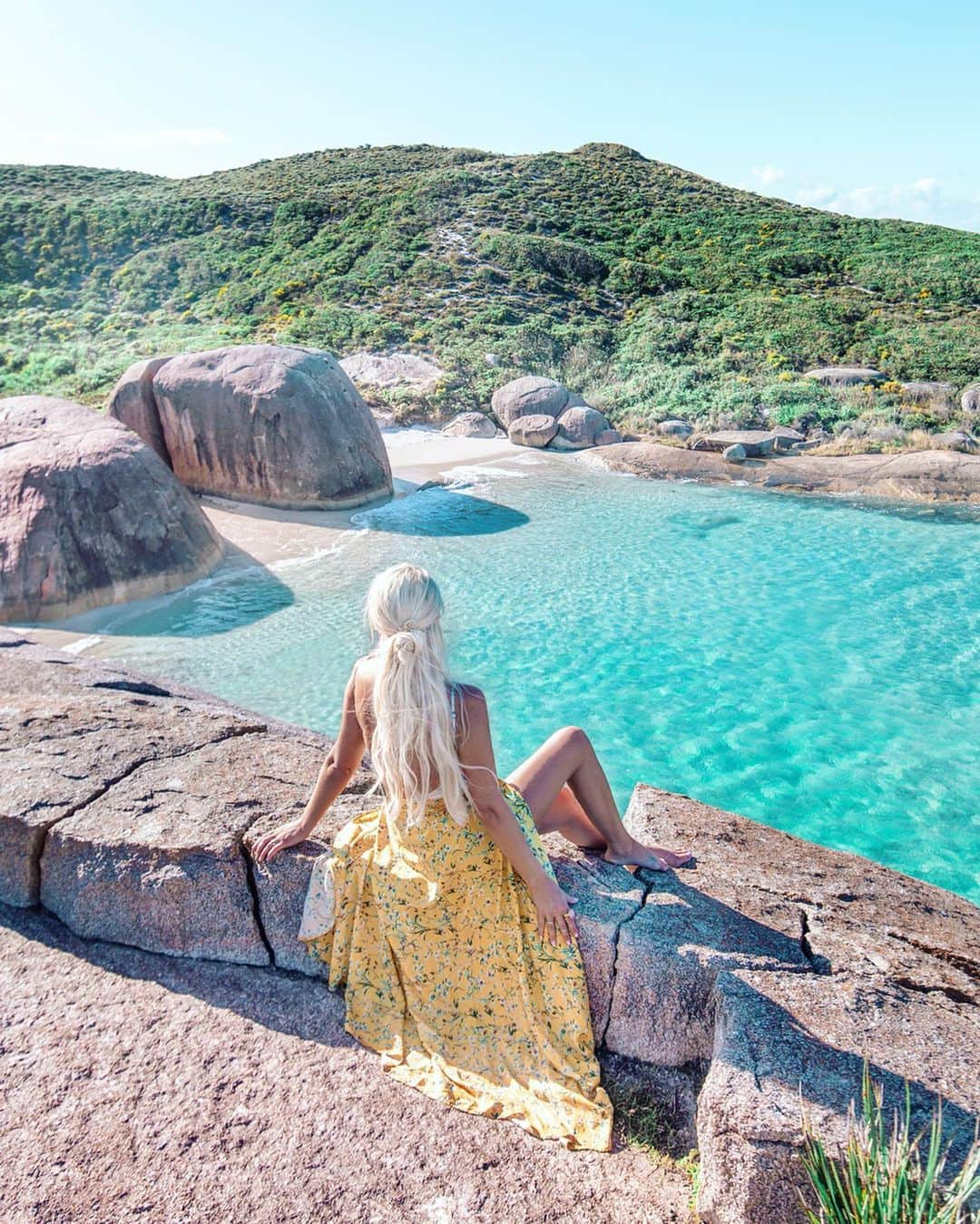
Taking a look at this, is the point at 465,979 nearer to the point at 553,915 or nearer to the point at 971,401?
the point at 553,915

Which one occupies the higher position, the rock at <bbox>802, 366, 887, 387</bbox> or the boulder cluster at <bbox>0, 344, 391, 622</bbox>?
the rock at <bbox>802, 366, 887, 387</bbox>

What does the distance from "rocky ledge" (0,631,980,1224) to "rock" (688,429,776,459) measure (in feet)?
39.8

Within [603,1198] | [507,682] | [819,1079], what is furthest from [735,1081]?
[507,682]

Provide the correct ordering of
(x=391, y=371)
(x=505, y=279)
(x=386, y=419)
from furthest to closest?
(x=505, y=279) < (x=391, y=371) < (x=386, y=419)

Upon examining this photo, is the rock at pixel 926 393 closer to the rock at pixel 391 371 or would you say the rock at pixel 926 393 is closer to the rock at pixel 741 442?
the rock at pixel 741 442

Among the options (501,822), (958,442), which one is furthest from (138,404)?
(958,442)

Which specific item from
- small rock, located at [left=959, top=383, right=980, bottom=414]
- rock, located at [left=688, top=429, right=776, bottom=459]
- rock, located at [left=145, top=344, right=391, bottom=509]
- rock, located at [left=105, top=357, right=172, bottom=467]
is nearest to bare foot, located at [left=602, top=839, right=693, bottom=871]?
rock, located at [left=145, top=344, right=391, bottom=509]

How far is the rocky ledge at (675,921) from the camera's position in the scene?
75.2 inches

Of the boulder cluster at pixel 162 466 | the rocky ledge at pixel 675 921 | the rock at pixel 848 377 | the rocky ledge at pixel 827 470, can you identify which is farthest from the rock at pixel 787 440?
the rocky ledge at pixel 675 921

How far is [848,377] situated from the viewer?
18547mm

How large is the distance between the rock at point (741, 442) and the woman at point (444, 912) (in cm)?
1315

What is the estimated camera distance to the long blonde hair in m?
2.21

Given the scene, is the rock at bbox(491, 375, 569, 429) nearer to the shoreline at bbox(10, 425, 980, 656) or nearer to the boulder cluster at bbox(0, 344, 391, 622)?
the shoreline at bbox(10, 425, 980, 656)

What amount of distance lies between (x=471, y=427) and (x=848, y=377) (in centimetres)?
852
